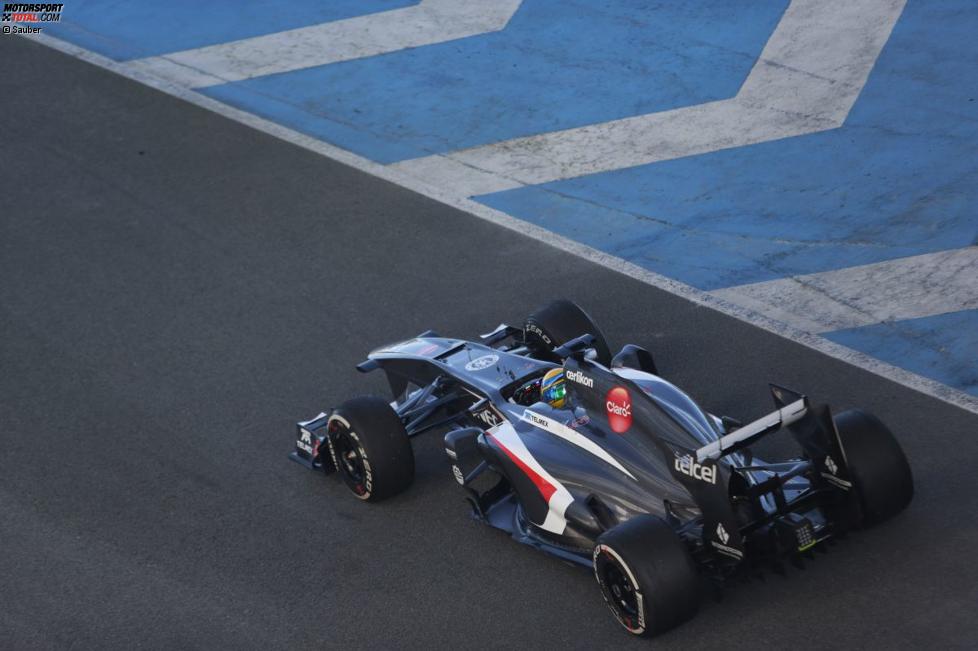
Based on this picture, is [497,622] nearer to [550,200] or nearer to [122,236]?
[550,200]

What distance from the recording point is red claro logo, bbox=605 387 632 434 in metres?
7.33

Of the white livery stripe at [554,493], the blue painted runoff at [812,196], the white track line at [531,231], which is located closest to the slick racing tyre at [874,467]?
the white livery stripe at [554,493]

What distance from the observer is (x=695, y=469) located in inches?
265

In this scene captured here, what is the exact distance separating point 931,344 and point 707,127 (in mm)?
4010

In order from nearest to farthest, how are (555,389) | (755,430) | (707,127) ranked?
(755,430) < (555,389) < (707,127)

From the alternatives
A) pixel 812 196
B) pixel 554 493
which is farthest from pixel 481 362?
pixel 812 196

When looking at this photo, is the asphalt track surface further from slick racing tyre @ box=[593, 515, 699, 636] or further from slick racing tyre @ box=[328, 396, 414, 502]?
slick racing tyre @ box=[593, 515, 699, 636]

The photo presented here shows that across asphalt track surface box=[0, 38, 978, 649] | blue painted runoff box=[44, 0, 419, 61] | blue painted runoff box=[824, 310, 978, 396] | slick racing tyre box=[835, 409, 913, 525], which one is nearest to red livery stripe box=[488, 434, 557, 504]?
asphalt track surface box=[0, 38, 978, 649]

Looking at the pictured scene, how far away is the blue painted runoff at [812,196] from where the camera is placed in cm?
1063

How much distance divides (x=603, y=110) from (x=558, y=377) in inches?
225

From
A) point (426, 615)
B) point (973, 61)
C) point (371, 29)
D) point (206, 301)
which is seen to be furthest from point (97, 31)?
point (426, 615)

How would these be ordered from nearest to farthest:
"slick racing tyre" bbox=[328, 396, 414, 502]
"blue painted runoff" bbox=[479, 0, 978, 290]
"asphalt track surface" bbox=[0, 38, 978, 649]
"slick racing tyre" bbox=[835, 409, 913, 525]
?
"slick racing tyre" bbox=[835, 409, 913, 525]
"asphalt track surface" bbox=[0, 38, 978, 649]
"slick racing tyre" bbox=[328, 396, 414, 502]
"blue painted runoff" bbox=[479, 0, 978, 290]

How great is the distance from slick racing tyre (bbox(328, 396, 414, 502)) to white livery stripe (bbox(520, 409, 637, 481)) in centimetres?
80

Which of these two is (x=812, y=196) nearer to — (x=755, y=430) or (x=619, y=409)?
(x=619, y=409)
